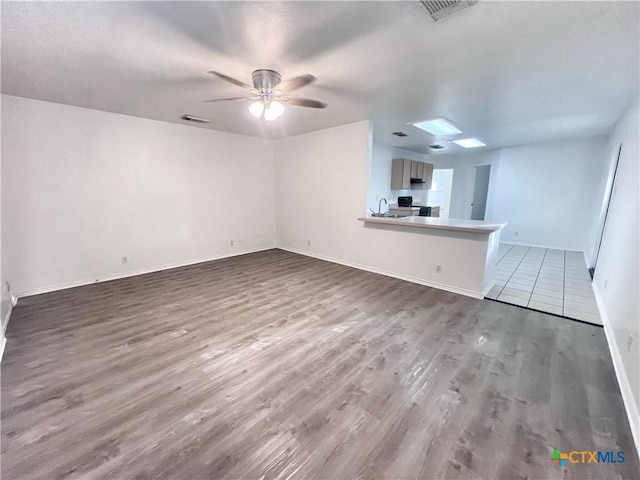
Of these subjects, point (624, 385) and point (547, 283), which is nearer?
point (624, 385)

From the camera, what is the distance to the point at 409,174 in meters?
6.98

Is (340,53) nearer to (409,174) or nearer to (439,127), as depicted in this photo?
(439,127)

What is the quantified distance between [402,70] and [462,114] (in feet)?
6.15

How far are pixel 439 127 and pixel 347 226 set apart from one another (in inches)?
92.6

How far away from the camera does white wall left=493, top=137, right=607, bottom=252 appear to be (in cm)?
550

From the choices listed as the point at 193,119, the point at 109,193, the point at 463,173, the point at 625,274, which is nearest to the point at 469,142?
the point at 463,173

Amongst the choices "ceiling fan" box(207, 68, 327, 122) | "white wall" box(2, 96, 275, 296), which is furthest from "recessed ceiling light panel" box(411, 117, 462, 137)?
"white wall" box(2, 96, 275, 296)

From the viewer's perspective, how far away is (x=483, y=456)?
56.0 inches

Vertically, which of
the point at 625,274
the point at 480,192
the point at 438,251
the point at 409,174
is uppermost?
the point at 409,174

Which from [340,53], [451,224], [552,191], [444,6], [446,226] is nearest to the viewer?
[444,6]

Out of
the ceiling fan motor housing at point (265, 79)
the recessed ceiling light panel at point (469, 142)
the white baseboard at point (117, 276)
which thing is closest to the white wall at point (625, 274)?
the recessed ceiling light panel at point (469, 142)

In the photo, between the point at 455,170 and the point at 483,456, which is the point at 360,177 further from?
the point at 455,170

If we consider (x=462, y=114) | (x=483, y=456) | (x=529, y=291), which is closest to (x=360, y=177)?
(x=462, y=114)

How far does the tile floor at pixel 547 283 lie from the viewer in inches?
126
